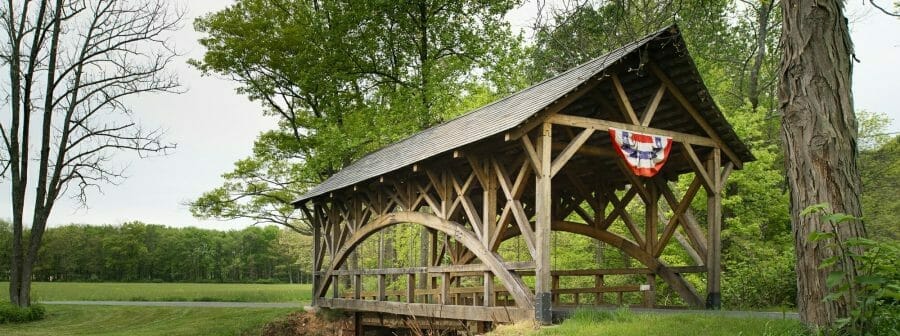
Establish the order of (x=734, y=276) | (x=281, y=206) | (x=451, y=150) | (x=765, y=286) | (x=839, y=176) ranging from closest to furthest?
(x=839, y=176) < (x=451, y=150) < (x=765, y=286) < (x=734, y=276) < (x=281, y=206)

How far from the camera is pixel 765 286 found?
45.0 ft

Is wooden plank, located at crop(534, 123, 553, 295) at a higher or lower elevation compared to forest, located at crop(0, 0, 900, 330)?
lower

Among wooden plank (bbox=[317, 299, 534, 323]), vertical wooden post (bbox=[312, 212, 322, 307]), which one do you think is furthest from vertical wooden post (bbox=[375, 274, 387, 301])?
vertical wooden post (bbox=[312, 212, 322, 307])

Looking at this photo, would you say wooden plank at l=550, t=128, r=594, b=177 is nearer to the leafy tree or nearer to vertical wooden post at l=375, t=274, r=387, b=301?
vertical wooden post at l=375, t=274, r=387, b=301

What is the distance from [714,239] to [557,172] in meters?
2.66

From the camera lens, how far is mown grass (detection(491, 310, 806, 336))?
7320 mm

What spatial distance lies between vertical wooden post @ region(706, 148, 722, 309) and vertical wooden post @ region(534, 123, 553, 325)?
10.3ft

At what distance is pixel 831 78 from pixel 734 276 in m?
9.67

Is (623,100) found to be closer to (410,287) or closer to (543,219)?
(543,219)

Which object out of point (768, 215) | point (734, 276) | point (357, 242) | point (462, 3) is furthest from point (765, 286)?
point (462, 3)

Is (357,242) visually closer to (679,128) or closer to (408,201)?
(408,201)

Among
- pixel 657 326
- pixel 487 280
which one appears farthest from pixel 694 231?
pixel 657 326

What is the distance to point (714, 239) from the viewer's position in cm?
1146

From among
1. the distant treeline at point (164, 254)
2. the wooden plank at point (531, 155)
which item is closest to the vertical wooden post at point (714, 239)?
the wooden plank at point (531, 155)
